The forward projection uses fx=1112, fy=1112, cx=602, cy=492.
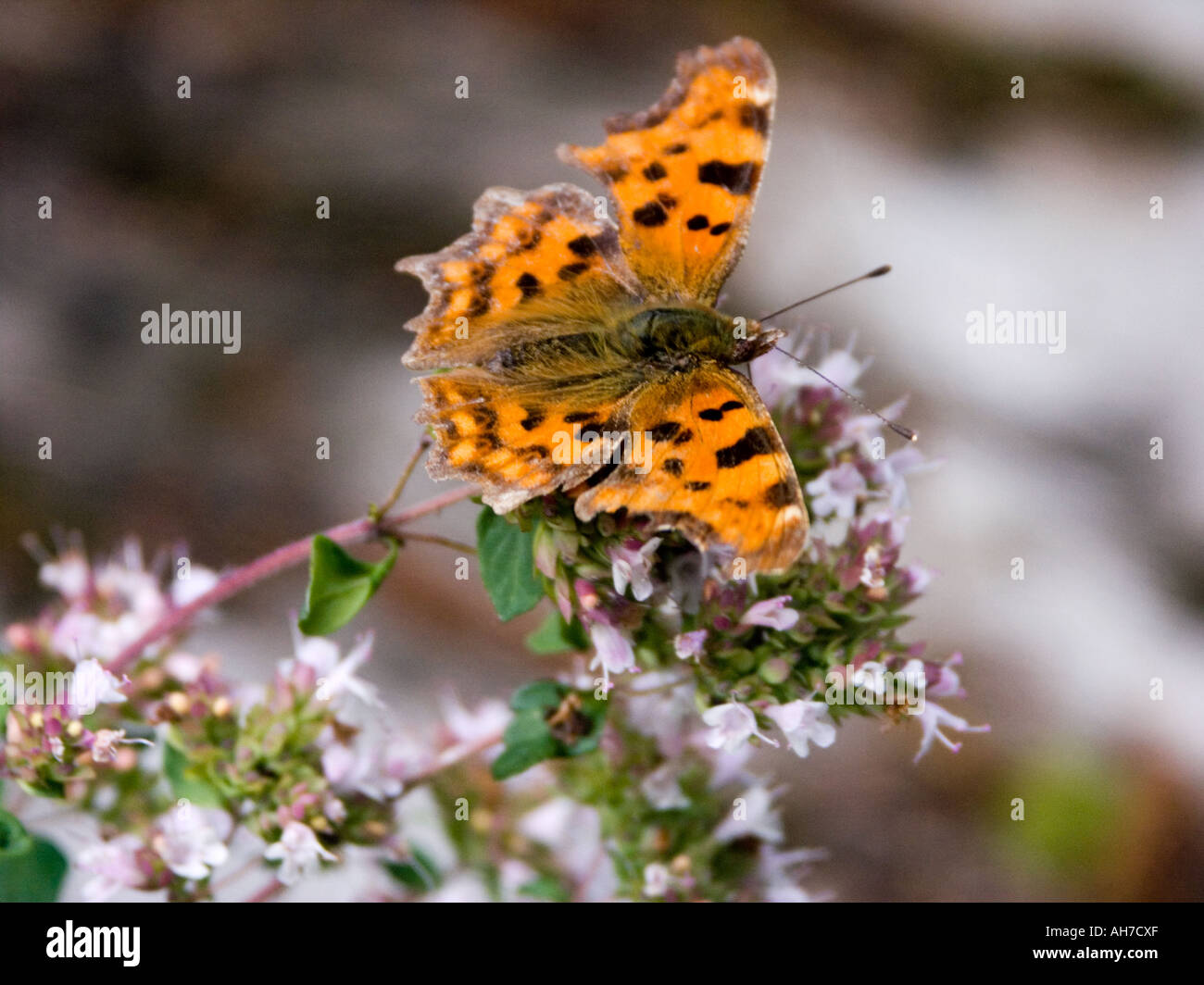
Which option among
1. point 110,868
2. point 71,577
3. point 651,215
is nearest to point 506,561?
point 651,215

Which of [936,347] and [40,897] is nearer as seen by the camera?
[40,897]

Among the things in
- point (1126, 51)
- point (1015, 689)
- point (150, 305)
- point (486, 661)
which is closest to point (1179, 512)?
point (1015, 689)

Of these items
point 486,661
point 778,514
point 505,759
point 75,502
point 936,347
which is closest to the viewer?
point 778,514

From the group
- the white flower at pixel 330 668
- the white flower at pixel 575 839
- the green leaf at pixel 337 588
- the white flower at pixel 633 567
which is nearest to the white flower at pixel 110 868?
the white flower at pixel 330 668

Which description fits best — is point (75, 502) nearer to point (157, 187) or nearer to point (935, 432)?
point (157, 187)

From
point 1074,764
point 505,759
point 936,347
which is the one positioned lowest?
point 1074,764

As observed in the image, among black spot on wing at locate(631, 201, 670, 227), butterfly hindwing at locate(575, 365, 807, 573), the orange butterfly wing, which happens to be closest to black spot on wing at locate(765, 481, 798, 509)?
butterfly hindwing at locate(575, 365, 807, 573)

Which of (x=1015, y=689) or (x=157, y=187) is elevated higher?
(x=157, y=187)
